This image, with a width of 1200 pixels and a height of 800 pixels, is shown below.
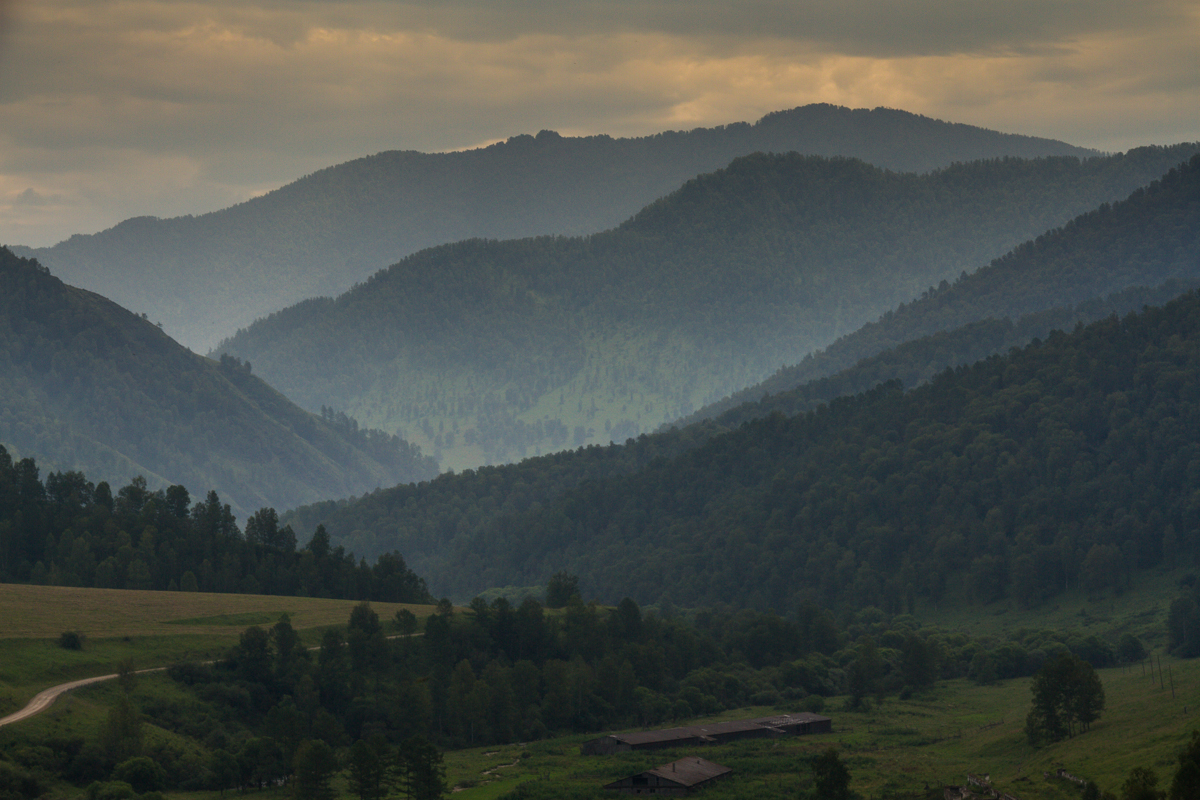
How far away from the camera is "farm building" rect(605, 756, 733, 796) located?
139500 millimetres

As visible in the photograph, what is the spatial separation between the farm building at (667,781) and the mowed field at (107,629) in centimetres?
5550

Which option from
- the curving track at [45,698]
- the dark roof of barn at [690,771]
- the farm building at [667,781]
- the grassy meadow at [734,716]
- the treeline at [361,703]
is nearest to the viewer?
the curving track at [45,698]

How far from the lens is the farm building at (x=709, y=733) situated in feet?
532

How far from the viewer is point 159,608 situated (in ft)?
616

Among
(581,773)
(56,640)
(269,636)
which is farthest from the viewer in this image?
(269,636)

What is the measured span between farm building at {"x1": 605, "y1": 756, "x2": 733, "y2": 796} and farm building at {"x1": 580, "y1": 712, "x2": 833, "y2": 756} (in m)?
16.9

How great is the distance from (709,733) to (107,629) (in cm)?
7196

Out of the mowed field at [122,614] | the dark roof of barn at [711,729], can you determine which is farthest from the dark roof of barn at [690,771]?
the mowed field at [122,614]

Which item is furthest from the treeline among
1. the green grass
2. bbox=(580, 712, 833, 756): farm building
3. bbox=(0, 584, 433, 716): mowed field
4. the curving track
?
bbox=(580, 712, 833, 756): farm building

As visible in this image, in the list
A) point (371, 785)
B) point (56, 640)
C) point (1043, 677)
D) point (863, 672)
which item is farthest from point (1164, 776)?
point (56, 640)

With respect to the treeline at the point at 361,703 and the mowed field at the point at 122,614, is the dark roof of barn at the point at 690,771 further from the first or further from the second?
the mowed field at the point at 122,614

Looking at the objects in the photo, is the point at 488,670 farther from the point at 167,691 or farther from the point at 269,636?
the point at 167,691

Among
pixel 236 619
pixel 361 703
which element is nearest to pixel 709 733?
pixel 361 703

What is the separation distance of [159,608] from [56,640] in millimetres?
27670
